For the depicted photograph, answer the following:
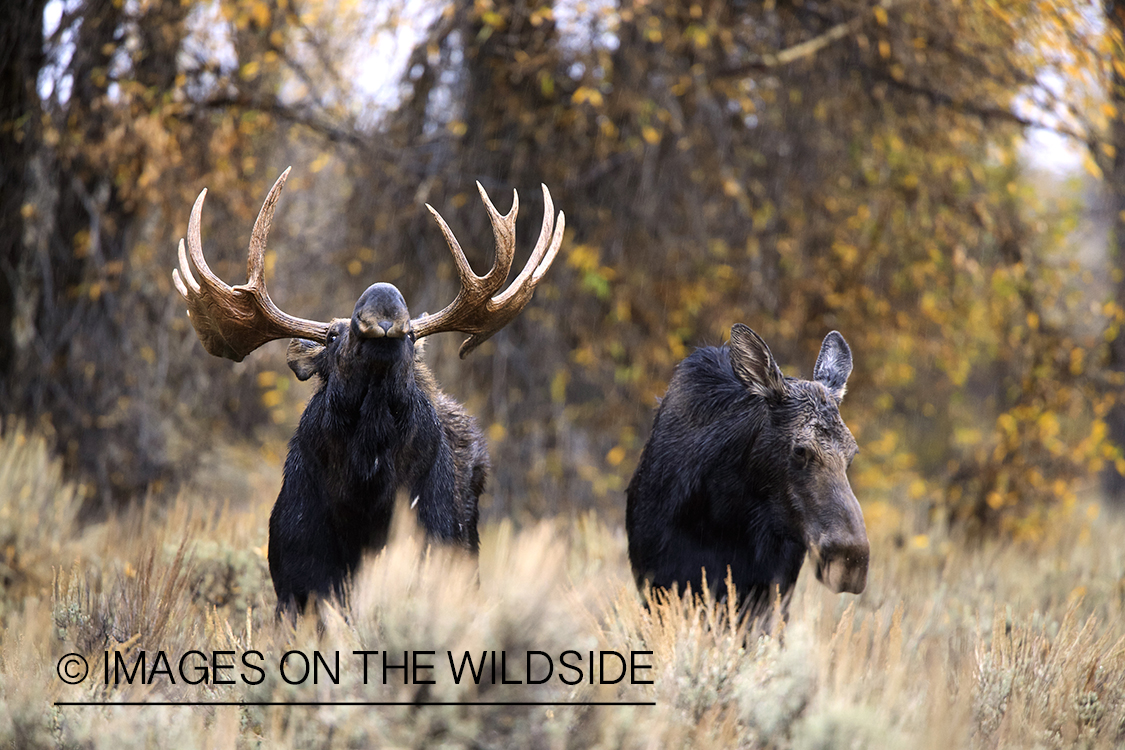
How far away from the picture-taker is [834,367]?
4.96 metres

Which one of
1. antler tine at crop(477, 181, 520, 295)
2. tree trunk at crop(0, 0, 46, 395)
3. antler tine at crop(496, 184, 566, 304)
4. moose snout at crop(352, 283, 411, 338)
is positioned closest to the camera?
moose snout at crop(352, 283, 411, 338)

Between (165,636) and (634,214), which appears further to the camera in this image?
(634,214)

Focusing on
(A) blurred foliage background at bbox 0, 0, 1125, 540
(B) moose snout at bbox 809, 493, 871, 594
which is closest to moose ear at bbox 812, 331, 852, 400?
(B) moose snout at bbox 809, 493, 871, 594

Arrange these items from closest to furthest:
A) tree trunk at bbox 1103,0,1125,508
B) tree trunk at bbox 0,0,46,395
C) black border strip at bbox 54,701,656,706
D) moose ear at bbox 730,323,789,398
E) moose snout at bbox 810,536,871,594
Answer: black border strip at bbox 54,701,656,706, moose snout at bbox 810,536,871,594, moose ear at bbox 730,323,789,398, tree trunk at bbox 0,0,46,395, tree trunk at bbox 1103,0,1125,508

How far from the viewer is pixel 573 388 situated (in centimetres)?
994

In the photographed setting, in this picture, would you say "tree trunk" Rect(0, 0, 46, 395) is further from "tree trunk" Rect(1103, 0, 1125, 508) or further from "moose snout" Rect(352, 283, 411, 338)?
"tree trunk" Rect(1103, 0, 1125, 508)

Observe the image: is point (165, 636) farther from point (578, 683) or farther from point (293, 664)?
point (578, 683)

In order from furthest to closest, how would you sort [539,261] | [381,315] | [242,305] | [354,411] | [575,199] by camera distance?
[575,199] → [539,261] → [242,305] → [354,411] → [381,315]

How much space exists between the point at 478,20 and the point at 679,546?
17.7 feet

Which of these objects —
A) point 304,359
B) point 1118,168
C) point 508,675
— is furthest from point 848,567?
point 1118,168

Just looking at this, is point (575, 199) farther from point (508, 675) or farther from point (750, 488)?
point (508, 675)

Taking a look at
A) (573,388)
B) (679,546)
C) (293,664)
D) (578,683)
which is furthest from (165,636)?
(573,388)

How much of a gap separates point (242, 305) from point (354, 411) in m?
0.93

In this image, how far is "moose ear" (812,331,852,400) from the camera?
4.81 m
